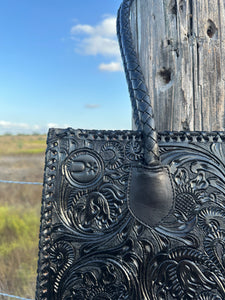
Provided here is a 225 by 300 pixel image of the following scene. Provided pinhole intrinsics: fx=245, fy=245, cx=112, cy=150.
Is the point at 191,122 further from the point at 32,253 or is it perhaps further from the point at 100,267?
the point at 32,253

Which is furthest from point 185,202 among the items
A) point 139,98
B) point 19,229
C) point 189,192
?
point 19,229

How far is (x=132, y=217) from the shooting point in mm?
352

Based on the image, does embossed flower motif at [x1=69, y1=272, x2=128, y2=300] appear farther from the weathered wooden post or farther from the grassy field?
the grassy field

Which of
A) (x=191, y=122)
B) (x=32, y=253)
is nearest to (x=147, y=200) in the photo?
(x=191, y=122)

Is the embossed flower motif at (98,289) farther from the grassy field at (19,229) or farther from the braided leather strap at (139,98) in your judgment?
the grassy field at (19,229)

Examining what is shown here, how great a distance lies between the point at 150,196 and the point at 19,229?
1.76 metres

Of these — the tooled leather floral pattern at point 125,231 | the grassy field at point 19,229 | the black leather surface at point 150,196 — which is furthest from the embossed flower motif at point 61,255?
the grassy field at point 19,229

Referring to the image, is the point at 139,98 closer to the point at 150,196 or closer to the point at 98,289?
the point at 150,196

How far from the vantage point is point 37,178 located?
1978 millimetres

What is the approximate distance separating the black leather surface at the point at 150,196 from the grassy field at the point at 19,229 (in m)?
0.74

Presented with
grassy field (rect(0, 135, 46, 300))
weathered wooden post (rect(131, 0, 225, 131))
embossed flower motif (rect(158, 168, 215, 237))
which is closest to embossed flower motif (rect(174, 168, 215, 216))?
embossed flower motif (rect(158, 168, 215, 237))

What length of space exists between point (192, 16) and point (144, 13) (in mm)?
97

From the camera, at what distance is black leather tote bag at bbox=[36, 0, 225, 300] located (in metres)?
0.35

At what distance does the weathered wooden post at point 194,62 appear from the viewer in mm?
462
